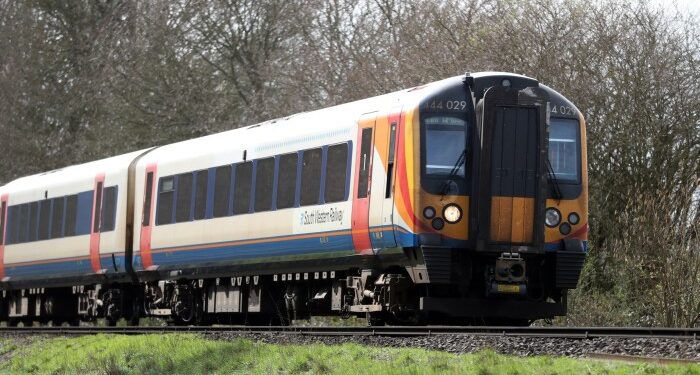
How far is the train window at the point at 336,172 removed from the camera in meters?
15.9

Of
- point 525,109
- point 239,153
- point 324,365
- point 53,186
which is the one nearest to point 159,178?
point 239,153

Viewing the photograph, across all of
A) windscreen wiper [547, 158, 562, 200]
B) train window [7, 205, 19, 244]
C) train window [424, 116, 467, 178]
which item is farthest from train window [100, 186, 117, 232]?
windscreen wiper [547, 158, 562, 200]

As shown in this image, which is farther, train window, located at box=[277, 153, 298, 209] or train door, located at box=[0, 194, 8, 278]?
train door, located at box=[0, 194, 8, 278]

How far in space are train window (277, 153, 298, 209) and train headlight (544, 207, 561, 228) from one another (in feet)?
11.0

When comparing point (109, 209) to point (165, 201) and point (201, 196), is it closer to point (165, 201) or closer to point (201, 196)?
point (165, 201)

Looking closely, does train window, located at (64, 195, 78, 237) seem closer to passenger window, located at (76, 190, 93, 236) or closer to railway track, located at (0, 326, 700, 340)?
passenger window, located at (76, 190, 93, 236)

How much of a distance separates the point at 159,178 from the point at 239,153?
2.83 m

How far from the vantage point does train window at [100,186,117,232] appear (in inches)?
883

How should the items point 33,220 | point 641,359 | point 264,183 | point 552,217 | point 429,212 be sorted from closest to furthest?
point 641,359, point 429,212, point 552,217, point 264,183, point 33,220

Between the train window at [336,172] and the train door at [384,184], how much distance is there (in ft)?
2.42

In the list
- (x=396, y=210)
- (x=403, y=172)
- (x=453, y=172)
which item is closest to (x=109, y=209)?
(x=396, y=210)

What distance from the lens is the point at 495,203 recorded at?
1491 centimetres

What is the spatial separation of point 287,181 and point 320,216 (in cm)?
111

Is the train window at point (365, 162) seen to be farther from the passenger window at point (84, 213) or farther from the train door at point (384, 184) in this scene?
the passenger window at point (84, 213)
